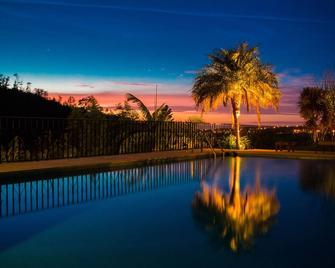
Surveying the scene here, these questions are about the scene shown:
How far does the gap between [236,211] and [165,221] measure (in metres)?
1.15

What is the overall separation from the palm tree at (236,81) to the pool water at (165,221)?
9713 millimetres

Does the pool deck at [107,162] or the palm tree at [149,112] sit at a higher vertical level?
the palm tree at [149,112]

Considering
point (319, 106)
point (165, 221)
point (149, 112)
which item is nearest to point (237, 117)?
point (149, 112)

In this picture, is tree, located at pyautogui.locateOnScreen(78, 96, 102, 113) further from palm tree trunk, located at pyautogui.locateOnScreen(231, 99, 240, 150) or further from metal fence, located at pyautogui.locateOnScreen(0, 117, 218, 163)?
palm tree trunk, located at pyautogui.locateOnScreen(231, 99, 240, 150)

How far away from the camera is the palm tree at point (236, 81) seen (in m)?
19.3

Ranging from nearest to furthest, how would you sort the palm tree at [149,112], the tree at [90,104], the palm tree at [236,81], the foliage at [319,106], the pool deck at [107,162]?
the pool deck at [107,162] < the tree at [90,104] < the palm tree at [149,112] < the palm tree at [236,81] < the foliage at [319,106]

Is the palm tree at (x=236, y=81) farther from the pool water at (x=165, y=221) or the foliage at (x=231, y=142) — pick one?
the pool water at (x=165, y=221)

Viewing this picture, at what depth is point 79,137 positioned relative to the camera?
13.3 meters

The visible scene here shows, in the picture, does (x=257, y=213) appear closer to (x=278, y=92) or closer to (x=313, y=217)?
(x=313, y=217)

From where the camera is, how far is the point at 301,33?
80.6 ft

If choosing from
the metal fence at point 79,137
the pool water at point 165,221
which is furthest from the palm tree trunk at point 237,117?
the pool water at point 165,221

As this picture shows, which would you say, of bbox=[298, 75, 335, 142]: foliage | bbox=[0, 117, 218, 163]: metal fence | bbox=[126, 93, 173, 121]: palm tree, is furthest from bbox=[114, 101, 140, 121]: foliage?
bbox=[298, 75, 335, 142]: foliage

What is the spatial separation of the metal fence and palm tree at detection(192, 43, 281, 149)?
2.46 meters

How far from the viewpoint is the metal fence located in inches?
462
